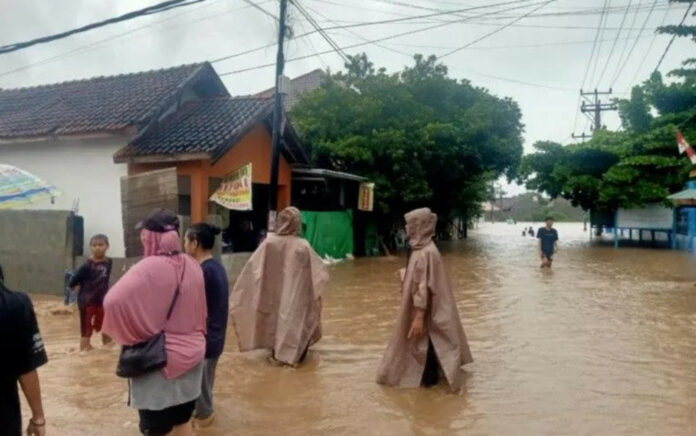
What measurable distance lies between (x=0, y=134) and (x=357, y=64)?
13667 mm

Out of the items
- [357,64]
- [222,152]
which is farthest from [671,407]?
[357,64]

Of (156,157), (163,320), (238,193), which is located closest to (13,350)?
(163,320)

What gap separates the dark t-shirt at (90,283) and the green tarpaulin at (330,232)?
34.7 feet

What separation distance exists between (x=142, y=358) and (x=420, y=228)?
132 inches

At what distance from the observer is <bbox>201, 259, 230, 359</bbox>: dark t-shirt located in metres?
4.77

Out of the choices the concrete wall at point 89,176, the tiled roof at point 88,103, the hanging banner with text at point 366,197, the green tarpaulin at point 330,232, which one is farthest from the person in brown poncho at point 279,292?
the hanging banner with text at point 366,197

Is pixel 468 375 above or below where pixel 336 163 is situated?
below

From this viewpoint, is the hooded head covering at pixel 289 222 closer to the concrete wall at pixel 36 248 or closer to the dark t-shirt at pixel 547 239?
the concrete wall at pixel 36 248

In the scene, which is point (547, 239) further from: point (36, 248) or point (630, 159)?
point (36, 248)

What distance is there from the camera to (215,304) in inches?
191

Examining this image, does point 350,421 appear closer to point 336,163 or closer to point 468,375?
point 468,375

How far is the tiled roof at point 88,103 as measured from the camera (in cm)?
1372

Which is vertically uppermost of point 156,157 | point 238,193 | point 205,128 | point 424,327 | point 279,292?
point 205,128

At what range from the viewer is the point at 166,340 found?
131 inches
